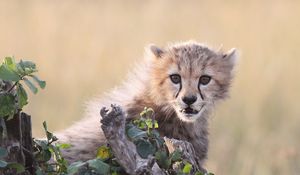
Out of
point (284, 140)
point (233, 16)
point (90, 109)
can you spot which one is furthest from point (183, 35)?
point (90, 109)

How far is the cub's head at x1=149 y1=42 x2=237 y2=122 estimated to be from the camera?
483cm

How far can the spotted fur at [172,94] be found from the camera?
4820mm

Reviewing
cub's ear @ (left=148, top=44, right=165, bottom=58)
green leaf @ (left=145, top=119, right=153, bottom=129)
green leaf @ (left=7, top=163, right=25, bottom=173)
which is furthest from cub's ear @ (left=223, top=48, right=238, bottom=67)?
green leaf @ (left=7, top=163, right=25, bottom=173)

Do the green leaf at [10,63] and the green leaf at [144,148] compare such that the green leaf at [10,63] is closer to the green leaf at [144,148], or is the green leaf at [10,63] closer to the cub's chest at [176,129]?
the green leaf at [144,148]

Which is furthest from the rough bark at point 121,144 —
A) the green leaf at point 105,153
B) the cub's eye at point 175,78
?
the cub's eye at point 175,78

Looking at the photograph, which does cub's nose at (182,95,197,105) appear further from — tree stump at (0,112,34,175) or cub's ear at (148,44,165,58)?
tree stump at (0,112,34,175)

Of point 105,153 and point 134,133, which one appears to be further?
point 105,153

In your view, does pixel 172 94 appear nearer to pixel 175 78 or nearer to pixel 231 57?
pixel 175 78

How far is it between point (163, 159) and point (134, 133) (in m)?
0.14

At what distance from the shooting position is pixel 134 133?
3.06 m

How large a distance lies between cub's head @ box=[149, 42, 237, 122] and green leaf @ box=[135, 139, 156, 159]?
5.60ft

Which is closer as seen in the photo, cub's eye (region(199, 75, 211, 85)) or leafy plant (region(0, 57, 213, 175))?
leafy plant (region(0, 57, 213, 175))

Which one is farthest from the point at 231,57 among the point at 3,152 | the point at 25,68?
the point at 3,152

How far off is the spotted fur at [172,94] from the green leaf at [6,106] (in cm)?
166
